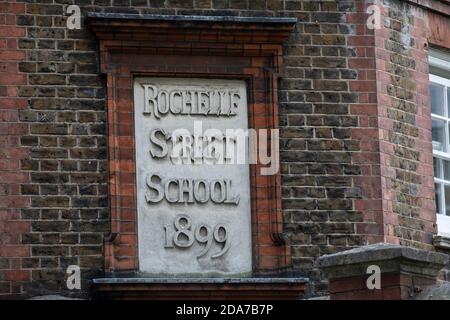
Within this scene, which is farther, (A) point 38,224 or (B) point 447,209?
(B) point 447,209

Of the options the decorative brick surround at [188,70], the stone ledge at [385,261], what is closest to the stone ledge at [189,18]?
the decorative brick surround at [188,70]

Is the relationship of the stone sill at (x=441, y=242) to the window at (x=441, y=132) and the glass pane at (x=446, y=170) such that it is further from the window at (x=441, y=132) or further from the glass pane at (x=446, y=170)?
the glass pane at (x=446, y=170)

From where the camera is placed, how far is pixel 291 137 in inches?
675

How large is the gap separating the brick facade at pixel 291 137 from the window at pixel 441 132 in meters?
0.42

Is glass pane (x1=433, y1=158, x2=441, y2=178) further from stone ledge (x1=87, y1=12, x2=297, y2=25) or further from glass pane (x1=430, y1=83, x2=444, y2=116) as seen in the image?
stone ledge (x1=87, y1=12, x2=297, y2=25)

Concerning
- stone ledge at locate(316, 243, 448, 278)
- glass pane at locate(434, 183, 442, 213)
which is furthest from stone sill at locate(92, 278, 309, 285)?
stone ledge at locate(316, 243, 448, 278)

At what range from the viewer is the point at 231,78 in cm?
1722

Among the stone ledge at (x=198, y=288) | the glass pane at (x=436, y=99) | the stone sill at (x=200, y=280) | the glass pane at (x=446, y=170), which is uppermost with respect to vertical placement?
the glass pane at (x=436, y=99)

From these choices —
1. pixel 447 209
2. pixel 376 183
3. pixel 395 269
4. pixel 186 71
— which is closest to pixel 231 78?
pixel 186 71

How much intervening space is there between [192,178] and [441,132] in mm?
3282

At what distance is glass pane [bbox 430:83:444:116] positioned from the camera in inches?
Result: 730

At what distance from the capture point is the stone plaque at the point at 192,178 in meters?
16.8

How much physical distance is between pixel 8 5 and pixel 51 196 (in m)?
2.08

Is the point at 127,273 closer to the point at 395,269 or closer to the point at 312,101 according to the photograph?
the point at 312,101
